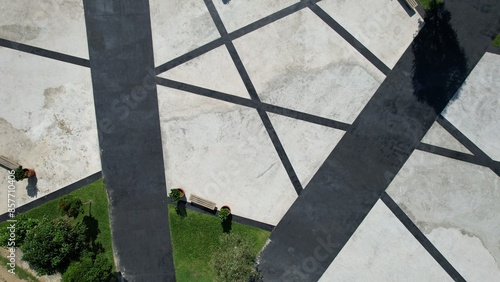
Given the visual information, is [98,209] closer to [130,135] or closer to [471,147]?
[130,135]

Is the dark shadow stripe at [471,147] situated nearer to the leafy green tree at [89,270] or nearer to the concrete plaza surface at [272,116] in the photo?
the concrete plaza surface at [272,116]

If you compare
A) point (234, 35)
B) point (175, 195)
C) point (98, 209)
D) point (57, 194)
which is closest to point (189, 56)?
point (234, 35)

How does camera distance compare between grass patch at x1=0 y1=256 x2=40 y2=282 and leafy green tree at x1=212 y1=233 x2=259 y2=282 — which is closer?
leafy green tree at x1=212 y1=233 x2=259 y2=282

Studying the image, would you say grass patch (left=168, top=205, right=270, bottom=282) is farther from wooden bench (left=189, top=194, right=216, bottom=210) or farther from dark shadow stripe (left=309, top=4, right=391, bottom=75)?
dark shadow stripe (left=309, top=4, right=391, bottom=75)

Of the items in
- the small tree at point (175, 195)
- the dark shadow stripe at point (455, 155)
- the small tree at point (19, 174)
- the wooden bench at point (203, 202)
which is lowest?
the wooden bench at point (203, 202)

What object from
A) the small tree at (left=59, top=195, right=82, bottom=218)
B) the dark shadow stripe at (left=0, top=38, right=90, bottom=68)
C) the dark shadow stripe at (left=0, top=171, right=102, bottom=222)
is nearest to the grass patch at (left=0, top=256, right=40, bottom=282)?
the dark shadow stripe at (left=0, top=171, right=102, bottom=222)

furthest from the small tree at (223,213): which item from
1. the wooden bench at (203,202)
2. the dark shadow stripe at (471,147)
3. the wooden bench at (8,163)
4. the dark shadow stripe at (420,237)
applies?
the dark shadow stripe at (471,147)
